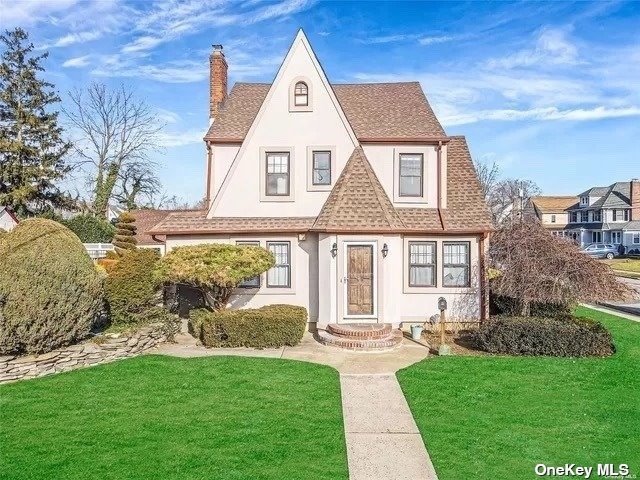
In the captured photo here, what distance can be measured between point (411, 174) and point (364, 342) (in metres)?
6.57

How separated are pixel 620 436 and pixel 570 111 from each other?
1004 inches

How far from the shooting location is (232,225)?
14.4m

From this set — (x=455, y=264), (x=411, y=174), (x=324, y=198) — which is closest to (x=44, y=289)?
(x=324, y=198)

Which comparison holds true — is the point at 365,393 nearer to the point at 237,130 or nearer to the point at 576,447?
the point at 576,447

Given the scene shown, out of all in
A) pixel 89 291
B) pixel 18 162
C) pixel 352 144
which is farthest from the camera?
pixel 18 162

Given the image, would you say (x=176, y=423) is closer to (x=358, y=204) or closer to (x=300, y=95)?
(x=358, y=204)

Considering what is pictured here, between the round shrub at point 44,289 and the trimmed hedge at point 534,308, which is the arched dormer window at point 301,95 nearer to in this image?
the round shrub at point 44,289

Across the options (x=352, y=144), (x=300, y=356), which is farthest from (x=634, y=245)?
(x=300, y=356)

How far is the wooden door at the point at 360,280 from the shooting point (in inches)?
523

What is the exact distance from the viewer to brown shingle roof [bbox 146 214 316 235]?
14203 millimetres

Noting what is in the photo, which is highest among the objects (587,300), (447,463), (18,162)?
(18,162)

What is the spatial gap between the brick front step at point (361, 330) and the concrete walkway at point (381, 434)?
8.40 feet

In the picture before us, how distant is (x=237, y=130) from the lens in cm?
1588

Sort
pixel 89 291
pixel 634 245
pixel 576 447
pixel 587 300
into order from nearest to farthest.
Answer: pixel 576 447, pixel 89 291, pixel 587 300, pixel 634 245
